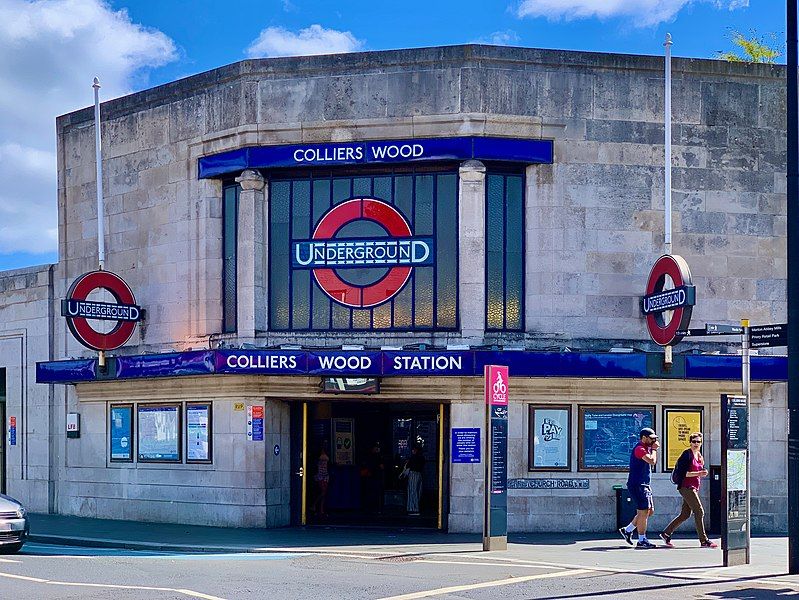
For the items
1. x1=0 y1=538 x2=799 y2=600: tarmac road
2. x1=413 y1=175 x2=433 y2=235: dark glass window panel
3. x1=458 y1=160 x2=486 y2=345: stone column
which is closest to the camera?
x1=0 y1=538 x2=799 y2=600: tarmac road

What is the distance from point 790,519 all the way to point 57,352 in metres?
17.6

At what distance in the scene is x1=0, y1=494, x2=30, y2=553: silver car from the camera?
18.3 meters

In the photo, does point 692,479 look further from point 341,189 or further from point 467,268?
point 341,189

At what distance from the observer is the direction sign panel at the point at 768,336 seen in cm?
1672

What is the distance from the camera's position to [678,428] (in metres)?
22.5

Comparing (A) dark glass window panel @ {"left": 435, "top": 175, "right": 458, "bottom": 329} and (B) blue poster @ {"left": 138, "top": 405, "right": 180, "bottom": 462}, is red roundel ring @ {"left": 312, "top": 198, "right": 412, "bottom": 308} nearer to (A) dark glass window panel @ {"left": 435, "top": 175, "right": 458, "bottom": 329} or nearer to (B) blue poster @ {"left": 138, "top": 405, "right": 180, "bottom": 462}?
(A) dark glass window panel @ {"left": 435, "top": 175, "right": 458, "bottom": 329}

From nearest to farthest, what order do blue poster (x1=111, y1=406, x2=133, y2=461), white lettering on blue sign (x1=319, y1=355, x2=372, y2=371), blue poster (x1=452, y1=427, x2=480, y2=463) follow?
blue poster (x1=452, y1=427, x2=480, y2=463) < white lettering on blue sign (x1=319, y1=355, x2=372, y2=371) < blue poster (x1=111, y1=406, x2=133, y2=461)

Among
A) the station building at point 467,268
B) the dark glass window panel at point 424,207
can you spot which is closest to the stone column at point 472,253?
the station building at point 467,268

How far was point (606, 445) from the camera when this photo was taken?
73.0 ft

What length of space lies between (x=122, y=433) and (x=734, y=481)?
13708 mm

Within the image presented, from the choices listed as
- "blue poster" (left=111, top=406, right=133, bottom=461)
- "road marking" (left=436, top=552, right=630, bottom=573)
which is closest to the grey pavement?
"road marking" (left=436, top=552, right=630, bottom=573)

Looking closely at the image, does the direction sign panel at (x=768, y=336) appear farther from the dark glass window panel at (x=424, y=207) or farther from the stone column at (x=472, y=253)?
the dark glass window panel at (x=424, y=207)

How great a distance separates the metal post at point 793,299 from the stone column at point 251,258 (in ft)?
35.0

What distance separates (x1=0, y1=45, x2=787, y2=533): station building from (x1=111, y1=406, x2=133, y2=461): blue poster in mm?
1250
